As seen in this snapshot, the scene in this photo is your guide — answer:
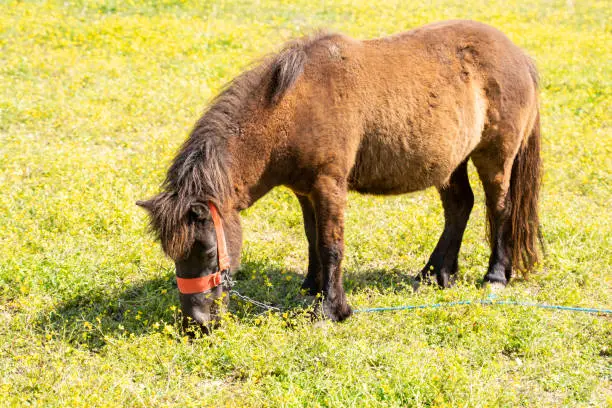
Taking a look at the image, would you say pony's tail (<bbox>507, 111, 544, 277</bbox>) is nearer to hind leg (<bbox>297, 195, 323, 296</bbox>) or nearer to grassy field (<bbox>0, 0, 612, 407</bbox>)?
grassy field (<bbox>0, 0, 612, 407</bbox>)

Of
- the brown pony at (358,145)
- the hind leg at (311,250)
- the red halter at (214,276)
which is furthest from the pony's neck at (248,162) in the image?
the hind leg at (311,250)

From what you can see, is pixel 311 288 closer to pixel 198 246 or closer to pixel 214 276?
pixel 214 276

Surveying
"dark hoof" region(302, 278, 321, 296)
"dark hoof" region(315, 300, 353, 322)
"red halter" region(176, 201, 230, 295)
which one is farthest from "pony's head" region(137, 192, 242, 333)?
"dark hoof" region(302, 278, 321, 296)

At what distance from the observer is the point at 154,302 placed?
571cm

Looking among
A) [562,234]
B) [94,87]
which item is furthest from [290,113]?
[94,87]

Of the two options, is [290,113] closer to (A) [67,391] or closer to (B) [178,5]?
(A) [67,391]

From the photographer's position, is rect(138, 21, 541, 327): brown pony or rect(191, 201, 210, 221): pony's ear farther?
rect(138, 21, 541, 327): brown pony

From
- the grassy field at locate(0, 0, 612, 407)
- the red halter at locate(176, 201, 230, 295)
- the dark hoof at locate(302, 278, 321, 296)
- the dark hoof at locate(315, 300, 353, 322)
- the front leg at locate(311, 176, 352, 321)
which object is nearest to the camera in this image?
the grassy field at locate(0, 0, 612, 407)

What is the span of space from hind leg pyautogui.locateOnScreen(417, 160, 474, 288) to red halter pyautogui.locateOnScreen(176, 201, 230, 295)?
232 centimetres

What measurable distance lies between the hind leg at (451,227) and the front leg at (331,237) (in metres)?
1.27

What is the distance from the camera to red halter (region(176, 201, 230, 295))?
4.83 metres

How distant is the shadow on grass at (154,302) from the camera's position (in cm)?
527

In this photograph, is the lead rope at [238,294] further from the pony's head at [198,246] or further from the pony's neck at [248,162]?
the pony's neck at [248,162]

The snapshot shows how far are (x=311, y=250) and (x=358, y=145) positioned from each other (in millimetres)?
1130
